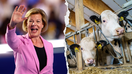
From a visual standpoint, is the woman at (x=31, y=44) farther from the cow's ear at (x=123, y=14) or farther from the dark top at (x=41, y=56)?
the cow's ear at (x=123, y=14)

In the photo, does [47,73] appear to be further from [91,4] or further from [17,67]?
[91,4]

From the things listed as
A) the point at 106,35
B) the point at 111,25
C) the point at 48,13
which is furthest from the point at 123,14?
the point at 48,13

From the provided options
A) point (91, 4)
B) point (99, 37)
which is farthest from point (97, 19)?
point (91, 4)

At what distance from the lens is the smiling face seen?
506 mm

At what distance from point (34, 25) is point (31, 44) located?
3.3 inches

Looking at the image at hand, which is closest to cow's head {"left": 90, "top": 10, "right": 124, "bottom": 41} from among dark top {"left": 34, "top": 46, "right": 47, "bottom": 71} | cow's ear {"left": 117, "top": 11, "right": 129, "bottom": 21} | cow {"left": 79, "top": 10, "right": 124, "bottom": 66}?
cow {"left": 79, "top": 10, "right": 124, "bottom": 66}

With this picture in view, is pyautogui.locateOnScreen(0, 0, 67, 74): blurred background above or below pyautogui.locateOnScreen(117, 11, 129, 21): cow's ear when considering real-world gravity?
below

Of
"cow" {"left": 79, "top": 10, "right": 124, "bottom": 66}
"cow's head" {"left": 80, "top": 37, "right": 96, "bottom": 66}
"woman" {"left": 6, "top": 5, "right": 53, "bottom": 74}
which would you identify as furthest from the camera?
"cow's head" {"left": 80, "top": 37, "right": 96, "bottom": 66}

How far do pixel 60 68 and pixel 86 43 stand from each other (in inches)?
38.4

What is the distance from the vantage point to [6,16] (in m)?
0.52

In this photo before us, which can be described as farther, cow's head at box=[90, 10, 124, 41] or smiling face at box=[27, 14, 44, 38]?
cow's head at box=[90, 10, 124, 41]

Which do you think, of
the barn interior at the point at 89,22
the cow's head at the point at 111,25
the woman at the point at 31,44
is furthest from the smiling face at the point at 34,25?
the cow's head at the point at 111,25

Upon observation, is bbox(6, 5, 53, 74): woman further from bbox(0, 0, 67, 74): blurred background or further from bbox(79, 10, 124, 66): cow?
bbox(79, 10, 124, 66): cow

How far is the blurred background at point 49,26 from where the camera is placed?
505 mm
